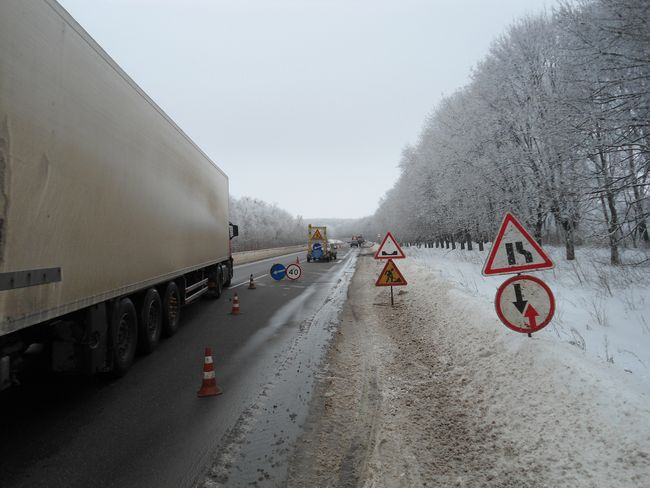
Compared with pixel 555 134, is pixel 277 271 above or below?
below

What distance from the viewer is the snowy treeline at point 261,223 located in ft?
322

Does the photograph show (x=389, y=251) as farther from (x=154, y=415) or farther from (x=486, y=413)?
(x=154, y=415)

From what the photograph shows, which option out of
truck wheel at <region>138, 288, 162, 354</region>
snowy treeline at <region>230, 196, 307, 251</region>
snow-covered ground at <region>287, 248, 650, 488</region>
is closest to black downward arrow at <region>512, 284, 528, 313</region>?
snow-covered ground at <region>287, 248, 650, 488</region>

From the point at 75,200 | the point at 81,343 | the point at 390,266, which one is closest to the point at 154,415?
the point at 81,343

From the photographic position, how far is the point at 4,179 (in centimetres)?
304

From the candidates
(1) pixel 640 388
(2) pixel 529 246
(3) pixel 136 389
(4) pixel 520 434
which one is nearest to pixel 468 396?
(4) pixel 520 434

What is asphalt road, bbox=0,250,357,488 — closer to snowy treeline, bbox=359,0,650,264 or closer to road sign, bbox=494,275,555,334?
road sign, bbox=494,275,555,334

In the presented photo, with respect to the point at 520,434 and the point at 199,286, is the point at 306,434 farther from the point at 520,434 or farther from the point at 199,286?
the point at 199,286

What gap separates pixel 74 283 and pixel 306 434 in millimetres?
2957

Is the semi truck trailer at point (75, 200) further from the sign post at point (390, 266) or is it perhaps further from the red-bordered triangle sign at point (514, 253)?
the sign post at point (390, 266)

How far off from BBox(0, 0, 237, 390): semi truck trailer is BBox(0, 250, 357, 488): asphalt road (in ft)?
1.73

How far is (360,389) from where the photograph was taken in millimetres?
4867

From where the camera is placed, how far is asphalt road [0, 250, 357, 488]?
126 inches

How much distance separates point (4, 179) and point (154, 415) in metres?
2.83
